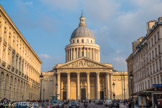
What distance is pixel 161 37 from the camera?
44750 millimetres

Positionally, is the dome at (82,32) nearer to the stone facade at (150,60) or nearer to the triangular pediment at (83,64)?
the triangular pediment at (83,64)

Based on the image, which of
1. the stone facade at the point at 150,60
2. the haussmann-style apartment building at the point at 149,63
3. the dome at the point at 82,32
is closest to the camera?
the haussmann-style apartment building at the point at 149,63

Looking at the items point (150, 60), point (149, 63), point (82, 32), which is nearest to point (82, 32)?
point (82, 32)

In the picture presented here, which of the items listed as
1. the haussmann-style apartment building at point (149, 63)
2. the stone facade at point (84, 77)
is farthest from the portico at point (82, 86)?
the haussmann-style apartment building at point (149, 63)

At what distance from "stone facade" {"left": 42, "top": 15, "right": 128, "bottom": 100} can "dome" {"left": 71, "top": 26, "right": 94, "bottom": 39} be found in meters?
1.78

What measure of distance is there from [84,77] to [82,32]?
33.8 metres

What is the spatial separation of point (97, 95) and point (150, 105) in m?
64.2

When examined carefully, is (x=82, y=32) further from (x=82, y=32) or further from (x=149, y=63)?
(x=149, y=63)

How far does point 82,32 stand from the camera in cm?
13575

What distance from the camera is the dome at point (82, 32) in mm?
135113

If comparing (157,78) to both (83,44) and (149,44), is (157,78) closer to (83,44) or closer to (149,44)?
(149,44)

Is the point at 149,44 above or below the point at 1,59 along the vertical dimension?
above

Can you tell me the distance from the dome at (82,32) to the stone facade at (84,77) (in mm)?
1783

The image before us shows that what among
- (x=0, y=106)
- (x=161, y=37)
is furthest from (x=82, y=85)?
(x=0, y=106)
